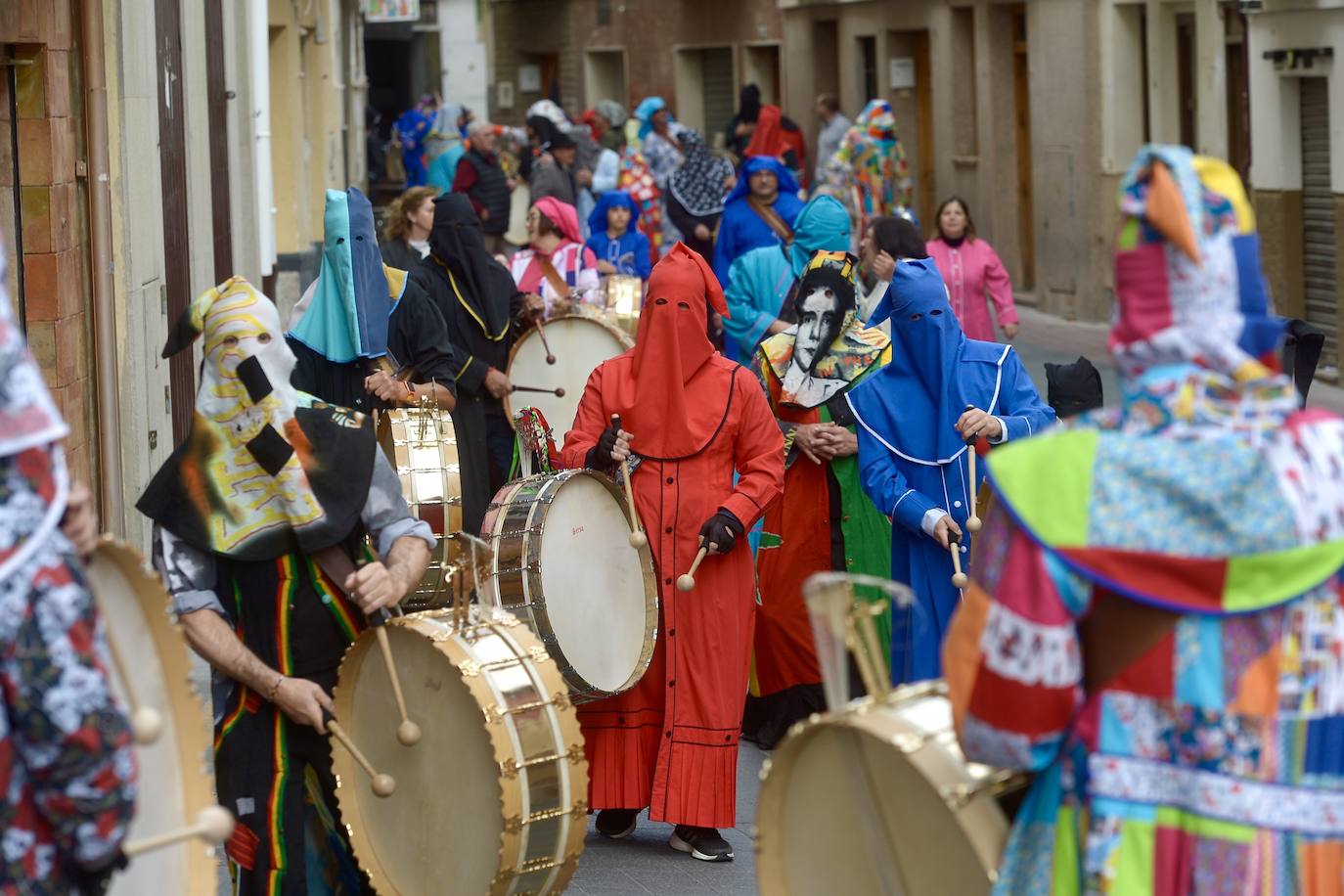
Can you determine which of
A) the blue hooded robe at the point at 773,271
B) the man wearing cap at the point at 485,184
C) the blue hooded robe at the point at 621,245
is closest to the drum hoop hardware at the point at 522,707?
the blue hooded robe at the point at 773,271

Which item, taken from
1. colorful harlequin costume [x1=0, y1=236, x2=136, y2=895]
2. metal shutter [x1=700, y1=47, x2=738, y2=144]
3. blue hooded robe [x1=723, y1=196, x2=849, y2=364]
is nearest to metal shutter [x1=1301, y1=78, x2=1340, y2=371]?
blue hooded robe [x1=723, y1=196, x2=849, y2=364]

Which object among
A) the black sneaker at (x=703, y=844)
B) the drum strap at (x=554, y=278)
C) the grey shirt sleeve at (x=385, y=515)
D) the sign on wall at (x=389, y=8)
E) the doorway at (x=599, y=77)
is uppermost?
the doorway at (x=599, y=77)

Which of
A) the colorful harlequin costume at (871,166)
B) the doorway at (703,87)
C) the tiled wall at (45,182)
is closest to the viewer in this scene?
the tiled wall at (45,182)

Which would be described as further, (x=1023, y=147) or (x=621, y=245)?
(x=1023, y=147)

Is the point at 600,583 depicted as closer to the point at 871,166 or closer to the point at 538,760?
the point at 538,760

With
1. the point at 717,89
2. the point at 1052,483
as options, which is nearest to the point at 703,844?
the point at 1052,483

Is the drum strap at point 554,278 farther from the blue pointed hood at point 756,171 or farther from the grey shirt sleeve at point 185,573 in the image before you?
the grey shirt sleeve at point 185,573

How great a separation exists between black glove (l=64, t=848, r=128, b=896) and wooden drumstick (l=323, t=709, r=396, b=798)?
4.96ft

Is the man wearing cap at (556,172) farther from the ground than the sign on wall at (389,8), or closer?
closer

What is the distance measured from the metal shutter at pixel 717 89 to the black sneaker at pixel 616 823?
1295 inches

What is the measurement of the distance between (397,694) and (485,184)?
53.6 ft

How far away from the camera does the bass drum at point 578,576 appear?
6.68 metres

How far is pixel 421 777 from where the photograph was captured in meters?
5.07

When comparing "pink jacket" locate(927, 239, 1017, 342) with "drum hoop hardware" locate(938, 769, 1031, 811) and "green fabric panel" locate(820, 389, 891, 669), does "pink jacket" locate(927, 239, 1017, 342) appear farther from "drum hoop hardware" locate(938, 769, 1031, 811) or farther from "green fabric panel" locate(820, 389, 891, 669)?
"drum hoop hardware" locate(938, 769, 1031, 811)
